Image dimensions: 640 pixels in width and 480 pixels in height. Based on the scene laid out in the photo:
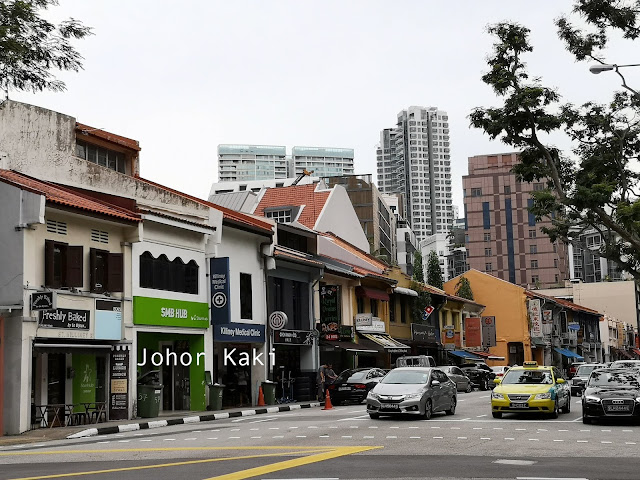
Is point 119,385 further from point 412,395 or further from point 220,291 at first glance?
point 412,395

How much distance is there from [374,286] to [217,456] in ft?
117

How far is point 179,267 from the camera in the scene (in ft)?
106

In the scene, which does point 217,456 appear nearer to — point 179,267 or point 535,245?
point 179,267

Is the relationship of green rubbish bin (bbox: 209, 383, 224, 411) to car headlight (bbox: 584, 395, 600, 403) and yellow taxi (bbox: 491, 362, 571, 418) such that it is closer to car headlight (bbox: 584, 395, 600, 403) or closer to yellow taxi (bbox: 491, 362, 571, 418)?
yellow taxi (bbox: 491, 362, 571, 418)

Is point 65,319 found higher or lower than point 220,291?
lower

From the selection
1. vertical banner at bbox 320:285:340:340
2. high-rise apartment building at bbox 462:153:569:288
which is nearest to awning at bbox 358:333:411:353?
vertical banner at bbox 320:285:340:340

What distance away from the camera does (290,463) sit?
13.9 m

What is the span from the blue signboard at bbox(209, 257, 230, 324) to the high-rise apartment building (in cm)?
10478

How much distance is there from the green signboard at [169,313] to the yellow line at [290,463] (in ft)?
47.1

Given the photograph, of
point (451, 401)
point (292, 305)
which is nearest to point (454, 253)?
point (292, 305)

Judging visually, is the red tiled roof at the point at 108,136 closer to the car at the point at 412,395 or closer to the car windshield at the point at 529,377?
the car at the point at 412,395

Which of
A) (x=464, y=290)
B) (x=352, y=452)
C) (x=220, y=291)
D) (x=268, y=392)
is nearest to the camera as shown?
(x=352, y=452)

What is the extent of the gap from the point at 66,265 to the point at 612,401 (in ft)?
51.5

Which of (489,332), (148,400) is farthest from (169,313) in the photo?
(489,332)
